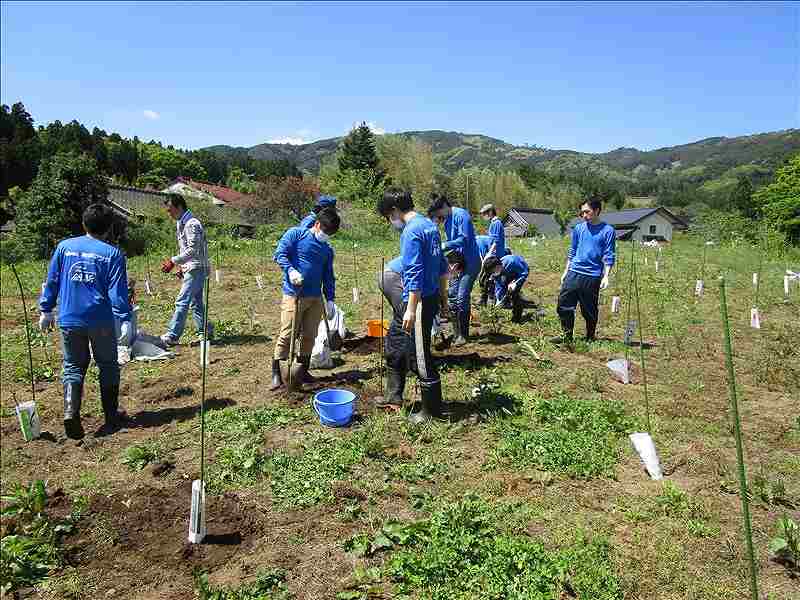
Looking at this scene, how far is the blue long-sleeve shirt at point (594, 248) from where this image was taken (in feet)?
20.4

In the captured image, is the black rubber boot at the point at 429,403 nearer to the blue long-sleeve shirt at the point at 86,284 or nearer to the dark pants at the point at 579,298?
the blue long-sleeve shirt at the point at 86,284

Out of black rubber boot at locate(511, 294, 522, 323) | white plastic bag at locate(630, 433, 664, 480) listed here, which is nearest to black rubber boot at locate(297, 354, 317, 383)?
white plastic bag at locate(630, 433, 664, 480)

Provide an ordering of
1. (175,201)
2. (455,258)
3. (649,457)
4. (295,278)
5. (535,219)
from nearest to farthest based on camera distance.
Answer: (649,457) < (295,278) < (175,201) < (455,258) < (535,219)

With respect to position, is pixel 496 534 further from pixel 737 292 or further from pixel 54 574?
pixel 737 292

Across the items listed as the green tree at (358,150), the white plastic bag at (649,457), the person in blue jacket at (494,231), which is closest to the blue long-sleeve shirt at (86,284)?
the white plastic bag at (649,457)

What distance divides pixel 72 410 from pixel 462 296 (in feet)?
14.7

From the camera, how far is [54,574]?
284 centimetres

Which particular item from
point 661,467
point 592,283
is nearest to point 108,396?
point 661,467

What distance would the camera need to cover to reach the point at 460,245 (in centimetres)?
664

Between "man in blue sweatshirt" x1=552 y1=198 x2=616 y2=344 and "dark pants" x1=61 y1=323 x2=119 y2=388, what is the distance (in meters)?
5.04

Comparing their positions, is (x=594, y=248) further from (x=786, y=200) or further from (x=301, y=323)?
(x=786, y=200)

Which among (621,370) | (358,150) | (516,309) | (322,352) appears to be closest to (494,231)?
(516,309)

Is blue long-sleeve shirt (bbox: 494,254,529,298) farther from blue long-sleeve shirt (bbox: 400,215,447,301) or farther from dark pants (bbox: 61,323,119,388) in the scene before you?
dark pants (bbox: 61,323,119,388)

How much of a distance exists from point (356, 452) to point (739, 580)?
2.56 m
